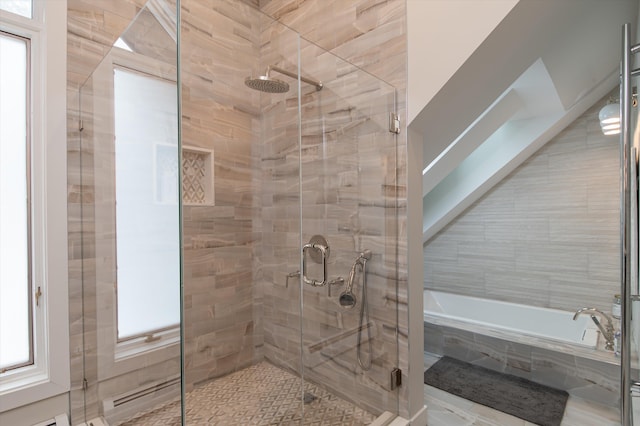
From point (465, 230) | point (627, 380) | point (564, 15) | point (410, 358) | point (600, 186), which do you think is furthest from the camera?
point (465, 230)

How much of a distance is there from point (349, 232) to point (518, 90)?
195 centimetres

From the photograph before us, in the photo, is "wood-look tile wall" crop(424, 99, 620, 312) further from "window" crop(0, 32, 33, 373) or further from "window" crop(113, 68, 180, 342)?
"window" crop(0, 32, 33, 373)

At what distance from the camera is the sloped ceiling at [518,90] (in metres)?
1.63

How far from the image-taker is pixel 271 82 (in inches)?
66.7

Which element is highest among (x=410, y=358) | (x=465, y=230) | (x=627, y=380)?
(x=465, y=230)

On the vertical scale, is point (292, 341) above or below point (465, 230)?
below

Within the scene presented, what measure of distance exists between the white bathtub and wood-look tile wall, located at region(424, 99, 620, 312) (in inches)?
3.4

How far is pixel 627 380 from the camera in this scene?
86 cm

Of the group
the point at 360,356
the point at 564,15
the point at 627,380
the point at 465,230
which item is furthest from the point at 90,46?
the point at 465,230

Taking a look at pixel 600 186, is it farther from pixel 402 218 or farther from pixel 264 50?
pixel 264 50

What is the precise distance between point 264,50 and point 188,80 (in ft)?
1.44

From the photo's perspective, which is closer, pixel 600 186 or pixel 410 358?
pixel 410 358

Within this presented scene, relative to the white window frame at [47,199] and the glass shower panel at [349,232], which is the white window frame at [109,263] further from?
the glass shower panel at [349,232]

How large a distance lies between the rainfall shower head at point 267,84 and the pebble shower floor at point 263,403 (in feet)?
4.77
